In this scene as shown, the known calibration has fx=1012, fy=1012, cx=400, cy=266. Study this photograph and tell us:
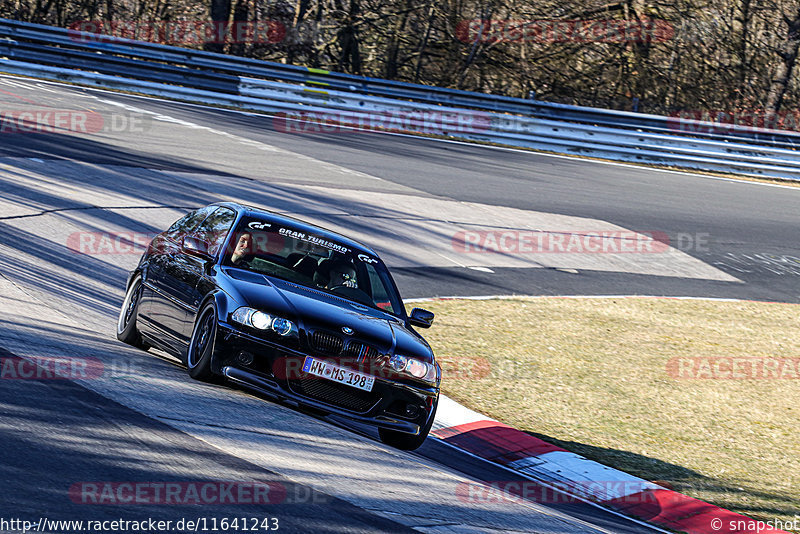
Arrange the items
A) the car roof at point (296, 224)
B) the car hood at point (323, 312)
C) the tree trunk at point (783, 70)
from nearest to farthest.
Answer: the car hood at point (323, 312) → the car roof at point (296, 224) → the tree trunk at point (783, 70)

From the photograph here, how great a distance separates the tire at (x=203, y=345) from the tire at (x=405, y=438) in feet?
4.35

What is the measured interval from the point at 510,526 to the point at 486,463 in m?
1.91

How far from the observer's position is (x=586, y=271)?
16562mm

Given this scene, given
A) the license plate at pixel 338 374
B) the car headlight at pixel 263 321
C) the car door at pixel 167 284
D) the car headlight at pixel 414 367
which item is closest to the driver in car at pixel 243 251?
the car door at pixel 167 284

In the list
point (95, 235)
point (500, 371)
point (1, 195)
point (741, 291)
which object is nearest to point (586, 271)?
point (741, 291)

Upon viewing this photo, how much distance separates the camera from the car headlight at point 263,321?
6.95 meters

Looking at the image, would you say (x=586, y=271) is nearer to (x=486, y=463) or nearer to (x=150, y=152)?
(x=150, y=152)

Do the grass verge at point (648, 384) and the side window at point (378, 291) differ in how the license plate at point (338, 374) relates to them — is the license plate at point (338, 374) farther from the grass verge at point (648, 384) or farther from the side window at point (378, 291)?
the grass verge at point (648, 384)

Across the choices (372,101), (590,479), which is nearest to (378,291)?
(590,479)

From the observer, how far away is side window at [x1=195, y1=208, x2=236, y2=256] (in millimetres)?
8133

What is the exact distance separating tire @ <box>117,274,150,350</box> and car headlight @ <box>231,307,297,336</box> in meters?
1.81

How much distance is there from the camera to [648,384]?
35.3 feet

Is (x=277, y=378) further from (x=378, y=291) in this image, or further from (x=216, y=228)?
(x=216, y=228)

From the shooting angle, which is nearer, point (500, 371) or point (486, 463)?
point (486, 463)
